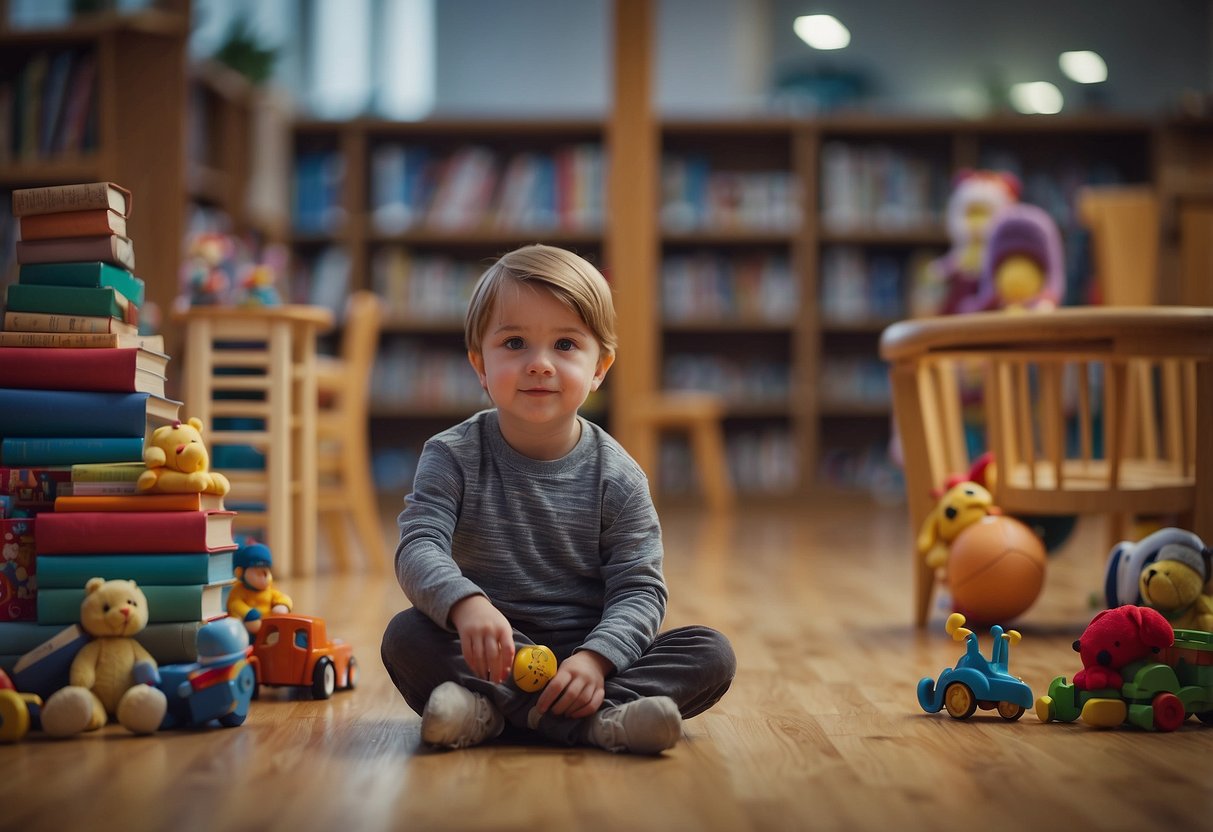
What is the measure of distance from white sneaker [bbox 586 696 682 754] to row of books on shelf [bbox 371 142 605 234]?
4.40 meters

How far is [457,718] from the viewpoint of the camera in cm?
122

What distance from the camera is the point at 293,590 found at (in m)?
2.54

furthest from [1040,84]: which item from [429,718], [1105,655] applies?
[429,718]

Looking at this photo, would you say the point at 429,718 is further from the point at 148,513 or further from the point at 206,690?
the point at 148,513

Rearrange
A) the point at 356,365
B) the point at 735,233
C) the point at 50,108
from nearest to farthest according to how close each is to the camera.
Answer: the point at 356,365 → the point at 50,108 → the point at 735,233

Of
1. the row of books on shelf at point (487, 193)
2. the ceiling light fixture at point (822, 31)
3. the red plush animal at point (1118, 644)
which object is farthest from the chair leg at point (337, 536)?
the ceiling light fixture at point (822, 31)

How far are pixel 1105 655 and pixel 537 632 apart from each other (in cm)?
64

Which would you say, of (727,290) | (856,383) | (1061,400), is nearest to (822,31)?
(727,290)

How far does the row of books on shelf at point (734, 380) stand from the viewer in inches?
223

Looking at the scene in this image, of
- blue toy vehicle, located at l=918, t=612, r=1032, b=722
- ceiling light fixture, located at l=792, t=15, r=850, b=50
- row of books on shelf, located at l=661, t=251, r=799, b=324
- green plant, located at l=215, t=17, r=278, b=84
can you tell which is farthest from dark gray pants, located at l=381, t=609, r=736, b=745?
ceiling light fixture, located at l=792, t=15, r=850, b=50

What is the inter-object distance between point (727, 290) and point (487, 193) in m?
1.20

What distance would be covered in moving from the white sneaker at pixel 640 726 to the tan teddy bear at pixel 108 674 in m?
0.47

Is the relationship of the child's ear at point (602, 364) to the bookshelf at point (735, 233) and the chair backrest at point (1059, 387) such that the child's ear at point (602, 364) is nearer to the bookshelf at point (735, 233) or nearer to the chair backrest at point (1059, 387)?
the chair backrest at point (1059, 387)

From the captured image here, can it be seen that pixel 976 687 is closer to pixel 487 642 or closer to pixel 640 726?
pixel 640 726
